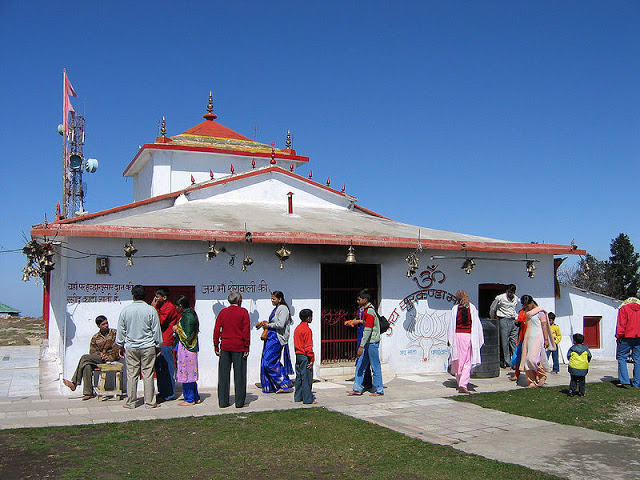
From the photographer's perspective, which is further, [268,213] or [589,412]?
[268,213]

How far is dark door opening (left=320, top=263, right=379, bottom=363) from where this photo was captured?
476 inches

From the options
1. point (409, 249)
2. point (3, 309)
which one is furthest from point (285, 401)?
point (3, 309)

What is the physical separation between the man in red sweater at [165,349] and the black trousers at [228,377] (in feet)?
3.20

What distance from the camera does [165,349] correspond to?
9.49 metres

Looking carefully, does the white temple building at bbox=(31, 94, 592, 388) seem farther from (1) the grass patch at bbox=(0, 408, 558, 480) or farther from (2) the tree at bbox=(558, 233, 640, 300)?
(2) the tree at bbox=(558, 233, 640, 300)

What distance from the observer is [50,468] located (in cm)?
577

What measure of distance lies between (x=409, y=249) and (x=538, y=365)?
3.31 meters

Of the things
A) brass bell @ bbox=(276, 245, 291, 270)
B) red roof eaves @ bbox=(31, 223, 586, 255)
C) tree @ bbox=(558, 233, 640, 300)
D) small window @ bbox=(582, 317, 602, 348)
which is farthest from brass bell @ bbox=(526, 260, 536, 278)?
tree @ bbox=(558, 233, 640, 300)

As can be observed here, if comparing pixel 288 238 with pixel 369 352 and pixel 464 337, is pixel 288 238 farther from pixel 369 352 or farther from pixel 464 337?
pixel 464 337

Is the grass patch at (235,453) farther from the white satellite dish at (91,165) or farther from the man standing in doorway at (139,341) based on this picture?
the white satellite dish at (91,165)

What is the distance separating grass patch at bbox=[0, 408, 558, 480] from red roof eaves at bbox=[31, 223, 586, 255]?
3.43 metres

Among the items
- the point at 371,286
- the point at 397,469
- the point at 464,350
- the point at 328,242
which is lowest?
the point at 397,469

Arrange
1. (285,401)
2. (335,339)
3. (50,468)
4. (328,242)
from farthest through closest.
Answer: (335,339) < (328,242) < (285,401) < (50,468)

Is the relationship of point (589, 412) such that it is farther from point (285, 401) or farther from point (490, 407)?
point (285, 401)
